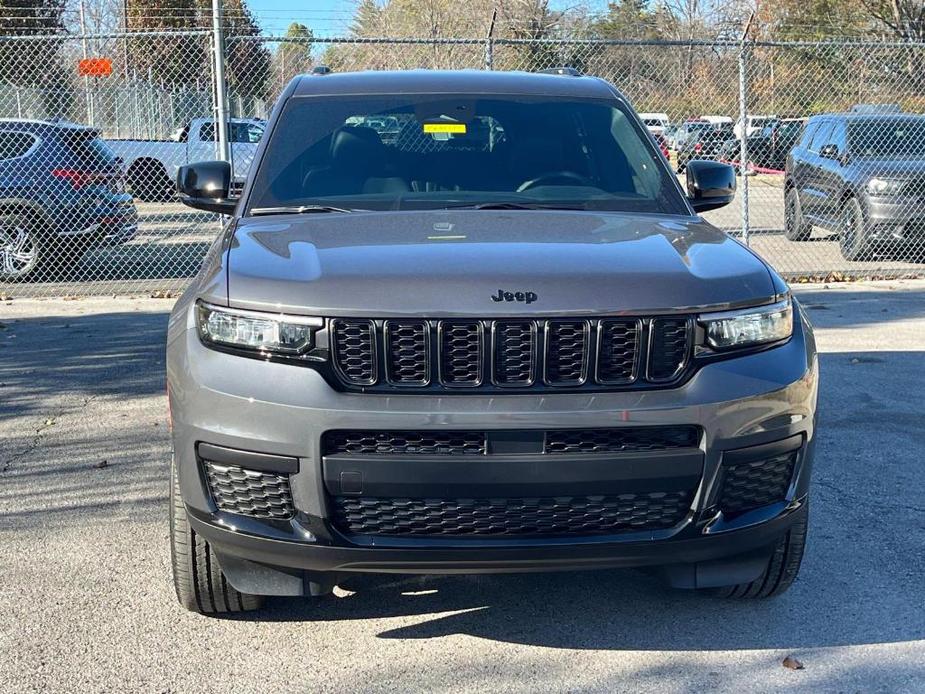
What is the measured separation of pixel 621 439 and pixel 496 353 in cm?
43

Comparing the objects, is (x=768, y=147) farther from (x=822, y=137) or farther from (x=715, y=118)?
(x=822, y=137)

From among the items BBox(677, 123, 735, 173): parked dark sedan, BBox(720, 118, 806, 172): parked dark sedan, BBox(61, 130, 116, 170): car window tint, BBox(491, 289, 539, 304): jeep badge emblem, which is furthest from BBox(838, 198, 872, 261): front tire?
BBox(491, 289, 539, 304): jeep badge emblem

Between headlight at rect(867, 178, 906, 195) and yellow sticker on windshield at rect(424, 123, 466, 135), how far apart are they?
881 centimetres

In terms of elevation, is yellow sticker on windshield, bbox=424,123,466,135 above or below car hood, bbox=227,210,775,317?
above

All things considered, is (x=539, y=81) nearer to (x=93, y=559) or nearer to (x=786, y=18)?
(x=93, y=559)

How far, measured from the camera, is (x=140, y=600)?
398cm

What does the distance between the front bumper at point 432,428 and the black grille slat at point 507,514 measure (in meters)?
0.03

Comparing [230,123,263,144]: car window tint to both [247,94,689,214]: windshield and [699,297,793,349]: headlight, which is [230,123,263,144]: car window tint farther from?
[699,297,793,349]: headlight

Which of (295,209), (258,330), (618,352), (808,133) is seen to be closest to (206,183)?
(295,209)

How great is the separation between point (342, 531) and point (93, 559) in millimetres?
1584

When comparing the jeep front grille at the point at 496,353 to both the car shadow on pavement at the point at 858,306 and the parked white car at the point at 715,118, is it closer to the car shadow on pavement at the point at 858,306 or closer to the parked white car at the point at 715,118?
the car shadow on pavement at the point at 858,306

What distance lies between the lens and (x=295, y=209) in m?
4.33

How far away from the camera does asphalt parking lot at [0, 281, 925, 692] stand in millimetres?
3438

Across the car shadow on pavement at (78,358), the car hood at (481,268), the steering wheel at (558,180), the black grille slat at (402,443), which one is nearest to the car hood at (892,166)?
the car shadow on pavement at (78,358)
